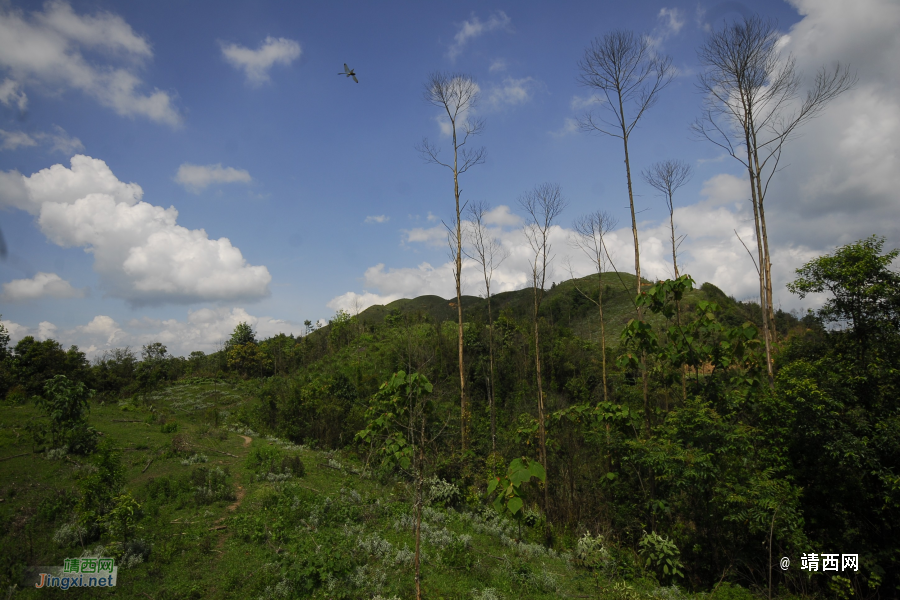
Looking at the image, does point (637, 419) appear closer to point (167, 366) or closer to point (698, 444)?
point (698, 444)

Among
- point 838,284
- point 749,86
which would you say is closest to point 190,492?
point 838,284

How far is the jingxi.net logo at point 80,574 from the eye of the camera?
5.53 metres

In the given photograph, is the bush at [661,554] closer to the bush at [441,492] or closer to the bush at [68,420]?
the bush at [441,492]

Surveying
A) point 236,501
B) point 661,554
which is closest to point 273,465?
point 236,501

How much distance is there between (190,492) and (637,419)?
32.8 feet

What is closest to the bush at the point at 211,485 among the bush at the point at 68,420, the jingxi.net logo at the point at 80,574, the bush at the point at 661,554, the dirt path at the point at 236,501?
the dirt path at the point at 236,501

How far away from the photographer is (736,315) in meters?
26.1

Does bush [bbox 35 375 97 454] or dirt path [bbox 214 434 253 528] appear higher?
bush [bbox 35 375 97 454]

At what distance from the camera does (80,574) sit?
5.73 meters

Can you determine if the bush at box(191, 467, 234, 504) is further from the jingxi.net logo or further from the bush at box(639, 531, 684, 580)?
the bush at box(639, 531, 684, 580)

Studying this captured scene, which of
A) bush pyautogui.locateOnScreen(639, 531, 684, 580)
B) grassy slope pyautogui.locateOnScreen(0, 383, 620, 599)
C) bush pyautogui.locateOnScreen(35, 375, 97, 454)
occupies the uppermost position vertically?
bush pyautogui.locateOnScreen(35, 375, 97, 454)

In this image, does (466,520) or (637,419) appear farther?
Result: (466,520)

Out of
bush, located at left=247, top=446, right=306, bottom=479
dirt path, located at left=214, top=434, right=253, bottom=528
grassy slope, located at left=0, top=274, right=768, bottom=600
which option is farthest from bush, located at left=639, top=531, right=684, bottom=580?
bush, located at left=247, top=446, right=306, bottom=479

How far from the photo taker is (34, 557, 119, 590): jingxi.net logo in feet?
18.1
